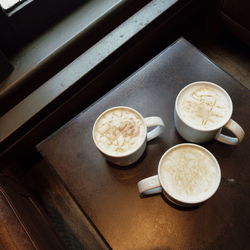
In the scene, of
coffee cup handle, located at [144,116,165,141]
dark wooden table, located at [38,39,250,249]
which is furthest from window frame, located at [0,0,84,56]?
coffee cup handle, located at [144,116,165,141]

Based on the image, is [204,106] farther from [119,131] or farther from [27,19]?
[27,19]

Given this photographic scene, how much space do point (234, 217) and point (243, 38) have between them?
1.06m

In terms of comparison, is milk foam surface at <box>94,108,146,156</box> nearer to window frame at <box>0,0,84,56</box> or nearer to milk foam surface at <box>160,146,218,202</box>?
milk foam surface at <box>160,146,218,202</box>

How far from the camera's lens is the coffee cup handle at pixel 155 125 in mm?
825

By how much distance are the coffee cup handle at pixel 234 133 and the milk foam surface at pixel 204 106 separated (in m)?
0.02

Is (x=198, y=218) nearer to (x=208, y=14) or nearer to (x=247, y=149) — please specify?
(x=247, y=149)

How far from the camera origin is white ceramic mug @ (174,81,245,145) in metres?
0.80

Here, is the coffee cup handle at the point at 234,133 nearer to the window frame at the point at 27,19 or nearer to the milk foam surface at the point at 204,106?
the milk foam surface at the point at 204,106

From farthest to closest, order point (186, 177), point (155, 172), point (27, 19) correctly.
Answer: point (27, 19)
point (155, 172)
point (186, 177)

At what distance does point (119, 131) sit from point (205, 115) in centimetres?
24

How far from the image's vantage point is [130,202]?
85 cm

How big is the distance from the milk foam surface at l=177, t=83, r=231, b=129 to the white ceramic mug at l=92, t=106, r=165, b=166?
0.08 m

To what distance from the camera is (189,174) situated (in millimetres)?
763

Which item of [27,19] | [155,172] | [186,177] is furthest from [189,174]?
[27,19]
